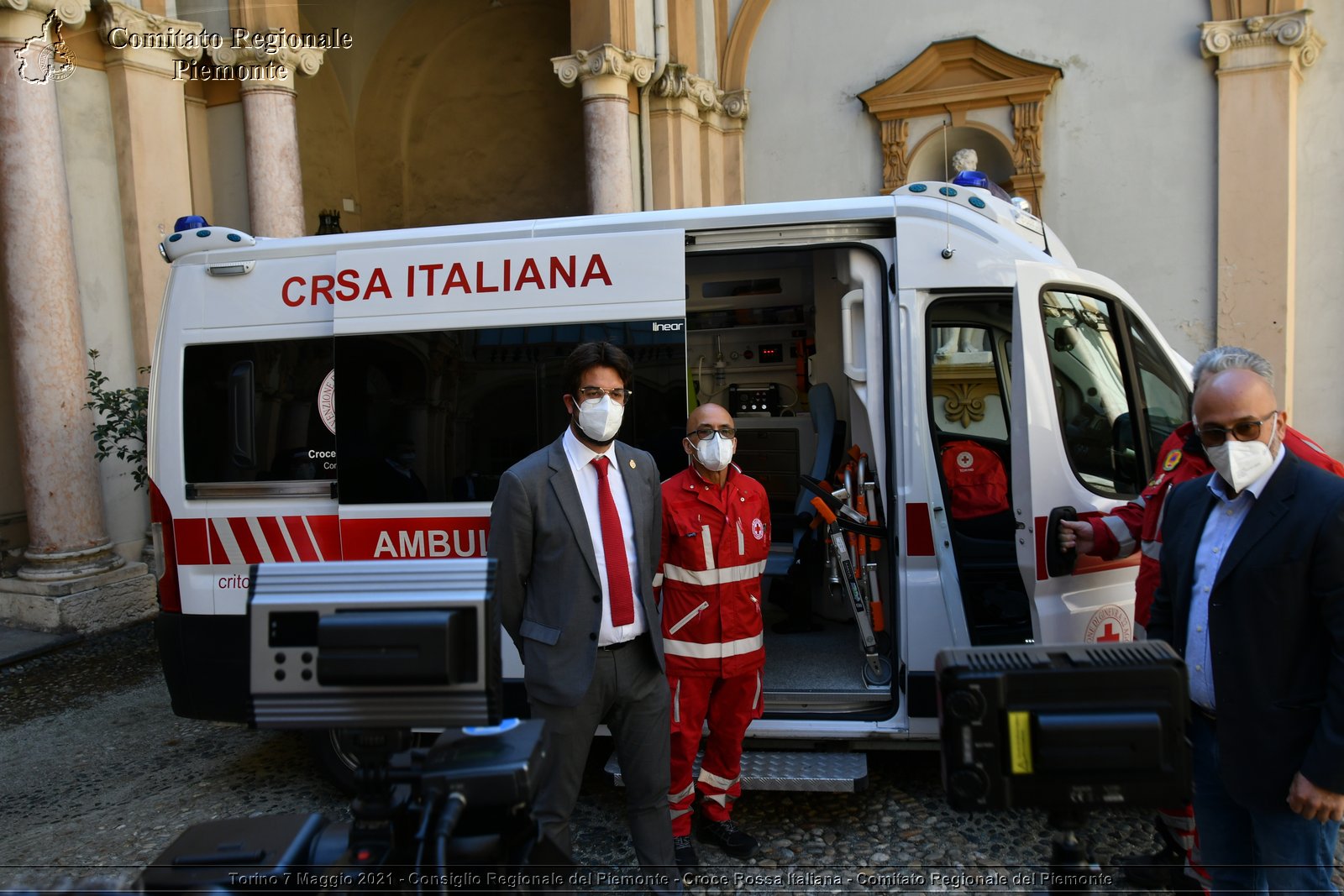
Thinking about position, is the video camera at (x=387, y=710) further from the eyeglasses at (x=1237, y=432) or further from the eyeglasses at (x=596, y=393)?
the eyeglasses at (x=1237, y=432)

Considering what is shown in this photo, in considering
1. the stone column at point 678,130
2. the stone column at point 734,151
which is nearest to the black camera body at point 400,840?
the stone column at point 678,130

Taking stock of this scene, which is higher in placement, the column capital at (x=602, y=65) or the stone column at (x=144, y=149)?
the column capital at (x=602, y=65)

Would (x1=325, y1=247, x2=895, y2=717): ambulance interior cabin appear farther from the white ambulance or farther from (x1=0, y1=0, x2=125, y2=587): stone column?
(x1=0, y1=0, x2=125, y2=587): stone column

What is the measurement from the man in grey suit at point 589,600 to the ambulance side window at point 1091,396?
1780 millimetres

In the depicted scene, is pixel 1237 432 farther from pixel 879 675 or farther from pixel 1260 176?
pixel 1260 176

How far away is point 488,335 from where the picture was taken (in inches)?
152

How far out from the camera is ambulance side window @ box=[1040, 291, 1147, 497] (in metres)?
3.68

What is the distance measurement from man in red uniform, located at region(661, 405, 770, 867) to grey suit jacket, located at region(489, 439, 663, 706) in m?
0.63

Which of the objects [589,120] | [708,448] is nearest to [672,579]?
[708,448]

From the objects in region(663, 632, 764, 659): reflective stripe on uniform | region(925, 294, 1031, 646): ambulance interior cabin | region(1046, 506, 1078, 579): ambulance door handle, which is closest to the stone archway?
region(925, 294, 1031, 646): ambulance interior cabin

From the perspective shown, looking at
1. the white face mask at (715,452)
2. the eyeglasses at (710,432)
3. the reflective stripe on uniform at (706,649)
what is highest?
the eyeglasses at (710,432)

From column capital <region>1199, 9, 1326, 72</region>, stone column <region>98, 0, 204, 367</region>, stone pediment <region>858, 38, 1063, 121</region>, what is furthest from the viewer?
stone pediment <region>858, 38, 1063, 121</region>

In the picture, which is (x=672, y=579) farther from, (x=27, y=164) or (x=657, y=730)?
(x=27, y=164)

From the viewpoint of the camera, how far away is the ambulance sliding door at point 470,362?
12.4ft
